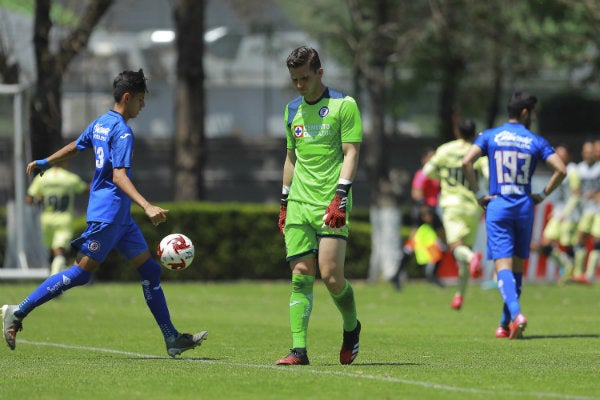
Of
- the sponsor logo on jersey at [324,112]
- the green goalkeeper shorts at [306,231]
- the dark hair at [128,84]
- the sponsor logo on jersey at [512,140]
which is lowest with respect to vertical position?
the green goalkeeper shorts at [306,231]

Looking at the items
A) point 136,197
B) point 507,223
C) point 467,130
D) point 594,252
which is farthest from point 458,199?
point 594,252

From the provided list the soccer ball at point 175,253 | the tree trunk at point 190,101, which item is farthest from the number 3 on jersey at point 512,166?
the tree trunk at point 190,101

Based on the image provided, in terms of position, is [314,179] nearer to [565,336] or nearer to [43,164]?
[43,164]

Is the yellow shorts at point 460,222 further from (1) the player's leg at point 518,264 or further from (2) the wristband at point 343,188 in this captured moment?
(2) the wristband at point 343,188

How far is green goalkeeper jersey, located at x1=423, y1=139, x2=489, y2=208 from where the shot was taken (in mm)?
16298

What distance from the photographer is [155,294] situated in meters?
10.7

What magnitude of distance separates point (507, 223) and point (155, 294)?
3686 mm

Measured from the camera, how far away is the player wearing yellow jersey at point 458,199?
16.3m

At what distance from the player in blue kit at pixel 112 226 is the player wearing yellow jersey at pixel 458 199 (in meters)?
6.35

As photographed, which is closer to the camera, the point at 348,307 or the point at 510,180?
the point at 348,307

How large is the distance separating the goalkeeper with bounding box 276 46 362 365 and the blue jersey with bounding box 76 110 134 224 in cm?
140

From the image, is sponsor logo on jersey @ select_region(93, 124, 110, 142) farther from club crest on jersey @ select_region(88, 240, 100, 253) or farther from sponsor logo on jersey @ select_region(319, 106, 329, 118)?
sponsor logo on jersey @ select_region(319, 106, 329, 118)

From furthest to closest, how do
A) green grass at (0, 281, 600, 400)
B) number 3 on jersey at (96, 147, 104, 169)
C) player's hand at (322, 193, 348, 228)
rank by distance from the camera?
number 3 on jersey at (96, 147, 104, 169), player's hand at (322, 193, 348, 228), green grass at (0, 281, 600, 400)

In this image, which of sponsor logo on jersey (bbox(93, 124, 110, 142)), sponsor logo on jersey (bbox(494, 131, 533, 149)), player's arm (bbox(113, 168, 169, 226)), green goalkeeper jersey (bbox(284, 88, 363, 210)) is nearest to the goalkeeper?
green goalkeeper jersey (bbox(284, 88, 363, 210))
